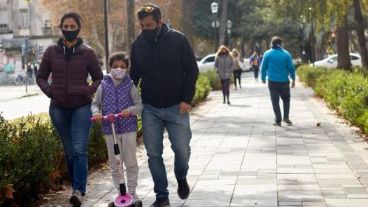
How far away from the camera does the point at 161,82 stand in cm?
639

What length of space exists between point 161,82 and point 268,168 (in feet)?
9.26

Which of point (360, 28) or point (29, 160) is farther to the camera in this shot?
point (360, 28)

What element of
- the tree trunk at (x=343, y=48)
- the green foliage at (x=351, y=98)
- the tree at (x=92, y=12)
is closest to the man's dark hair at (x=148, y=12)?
the green foliage at (x=351, y=98)

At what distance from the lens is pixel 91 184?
8.07 meters

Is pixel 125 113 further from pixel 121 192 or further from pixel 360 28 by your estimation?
pixel 360 28

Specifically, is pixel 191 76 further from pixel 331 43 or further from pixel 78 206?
pixel 331 43

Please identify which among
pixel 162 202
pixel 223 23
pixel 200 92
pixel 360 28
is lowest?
pixel 200 92

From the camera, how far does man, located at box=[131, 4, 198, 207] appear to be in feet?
21.0

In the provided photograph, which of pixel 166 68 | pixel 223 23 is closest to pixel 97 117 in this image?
pixel 166 68

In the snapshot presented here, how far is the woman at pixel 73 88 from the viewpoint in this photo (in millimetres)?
6824

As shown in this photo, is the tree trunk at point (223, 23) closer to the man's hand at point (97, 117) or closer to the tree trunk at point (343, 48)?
the tree trunk at point (343, 48)

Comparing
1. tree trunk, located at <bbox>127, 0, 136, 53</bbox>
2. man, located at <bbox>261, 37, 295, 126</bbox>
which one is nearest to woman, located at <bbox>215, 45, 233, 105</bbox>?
tree trunk, located at <bbox>127, 0, 136, 53</bbox>

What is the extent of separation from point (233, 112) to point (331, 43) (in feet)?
160

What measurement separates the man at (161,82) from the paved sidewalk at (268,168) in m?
0.57
